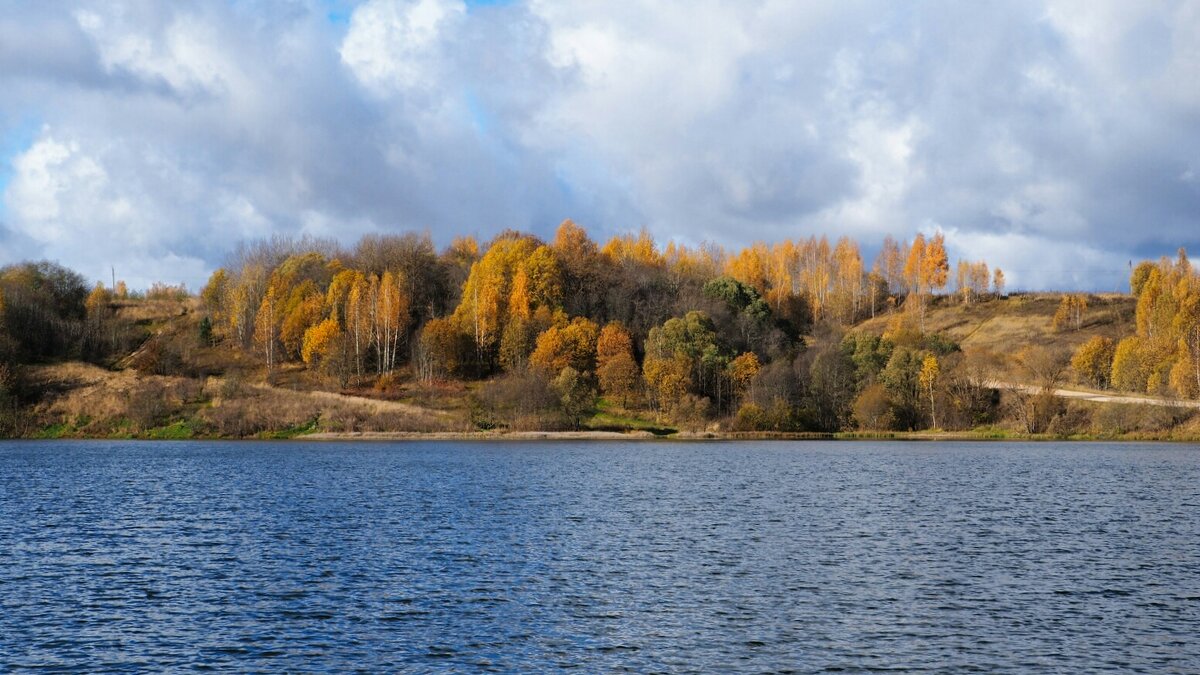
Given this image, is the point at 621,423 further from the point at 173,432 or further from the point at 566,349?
the point at 173,432

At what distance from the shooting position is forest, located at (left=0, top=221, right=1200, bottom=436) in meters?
140

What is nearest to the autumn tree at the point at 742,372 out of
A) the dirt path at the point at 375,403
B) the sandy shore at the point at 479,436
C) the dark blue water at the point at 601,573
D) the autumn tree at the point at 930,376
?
the sandy shore at the point at 479,436

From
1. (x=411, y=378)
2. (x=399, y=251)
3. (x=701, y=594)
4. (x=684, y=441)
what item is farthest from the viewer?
(x=399, y=251)

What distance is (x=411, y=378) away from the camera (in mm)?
160250

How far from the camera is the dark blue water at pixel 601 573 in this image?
27688 millimetres

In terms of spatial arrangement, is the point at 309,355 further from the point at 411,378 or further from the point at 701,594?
the point at 701,594

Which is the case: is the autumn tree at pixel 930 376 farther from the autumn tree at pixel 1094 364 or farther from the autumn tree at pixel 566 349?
the autumn tree at pixel 566 349

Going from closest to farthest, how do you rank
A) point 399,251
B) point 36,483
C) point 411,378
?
1. point 36,483
2. point 411,378
3. point 399,251

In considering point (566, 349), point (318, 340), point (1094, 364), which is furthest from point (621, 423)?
point (1094, 364)

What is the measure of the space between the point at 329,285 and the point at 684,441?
8161cm

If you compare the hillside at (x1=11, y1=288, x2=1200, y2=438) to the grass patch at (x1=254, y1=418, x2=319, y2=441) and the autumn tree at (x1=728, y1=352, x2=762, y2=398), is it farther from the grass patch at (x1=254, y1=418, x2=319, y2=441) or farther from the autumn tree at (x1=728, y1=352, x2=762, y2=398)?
the autumn tree at (x1=728, y1=352, x2=762, y2=398)

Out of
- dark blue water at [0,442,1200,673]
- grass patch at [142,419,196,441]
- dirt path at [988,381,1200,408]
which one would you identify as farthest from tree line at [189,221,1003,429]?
dark blue water at [0,442,1200,673]

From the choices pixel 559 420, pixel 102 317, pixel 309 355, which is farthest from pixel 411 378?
pixel 102 317

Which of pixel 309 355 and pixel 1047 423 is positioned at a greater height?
pixel 309 355
